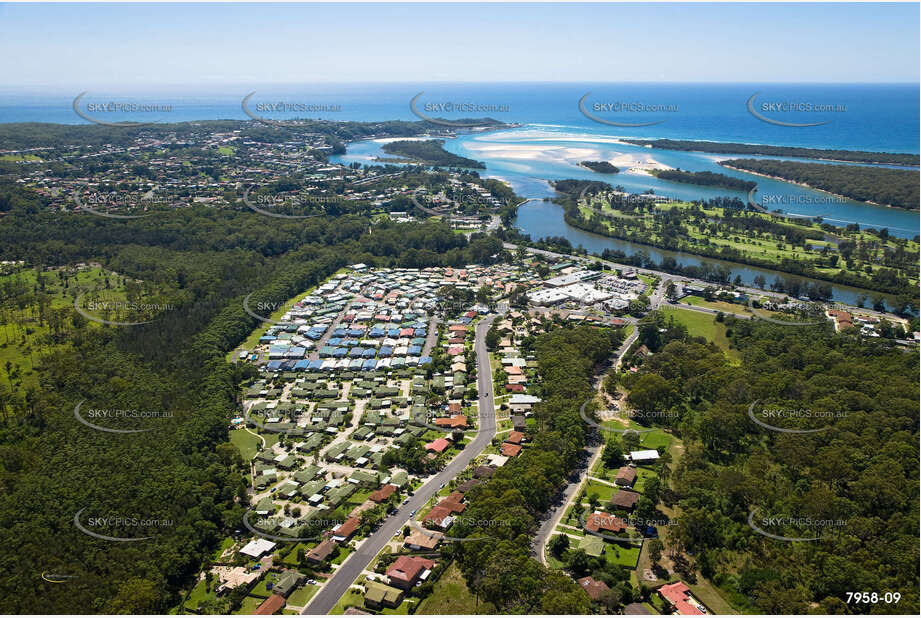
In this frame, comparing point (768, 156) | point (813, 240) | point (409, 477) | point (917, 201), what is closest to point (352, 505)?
point (409, 477)

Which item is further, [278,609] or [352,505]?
[352,505]

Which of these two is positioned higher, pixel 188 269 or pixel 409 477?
pixel 188 269

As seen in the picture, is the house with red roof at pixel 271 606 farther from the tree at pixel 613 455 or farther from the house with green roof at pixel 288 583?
the tree at pixel 613 455

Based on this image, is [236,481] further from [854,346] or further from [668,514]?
[854,346]

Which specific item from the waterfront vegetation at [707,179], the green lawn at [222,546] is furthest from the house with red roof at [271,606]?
the waterfront vegetation at [707,179]

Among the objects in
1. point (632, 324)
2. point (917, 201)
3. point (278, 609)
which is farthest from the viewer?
point (917, 201)

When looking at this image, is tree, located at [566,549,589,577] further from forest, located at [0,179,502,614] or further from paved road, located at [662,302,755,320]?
paved road, located at [662,302,755,320]

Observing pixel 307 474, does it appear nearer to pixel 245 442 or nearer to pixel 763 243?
pixel 245 442
